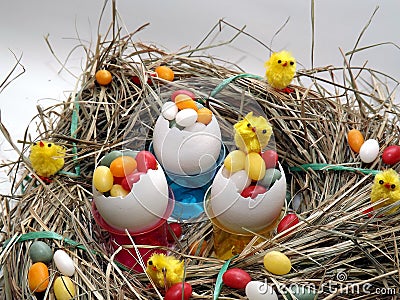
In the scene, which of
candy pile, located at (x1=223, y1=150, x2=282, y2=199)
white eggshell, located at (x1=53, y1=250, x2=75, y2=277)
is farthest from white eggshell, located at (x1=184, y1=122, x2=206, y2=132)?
white eggshell, located at (x1=53, y1=250, x2=75, y2=277)

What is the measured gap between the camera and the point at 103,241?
1.61 m

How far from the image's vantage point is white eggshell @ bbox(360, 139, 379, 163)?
5.44ft

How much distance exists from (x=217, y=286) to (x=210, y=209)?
0.22 m

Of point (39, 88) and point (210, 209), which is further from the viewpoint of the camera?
point (39, 88)

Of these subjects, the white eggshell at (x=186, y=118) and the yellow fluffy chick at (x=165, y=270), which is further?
the white eggshell at (x=186, y=118)

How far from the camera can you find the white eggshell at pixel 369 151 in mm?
1658

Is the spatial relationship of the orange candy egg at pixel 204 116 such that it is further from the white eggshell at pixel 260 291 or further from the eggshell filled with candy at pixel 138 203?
the white eggshell at pixel 260 291

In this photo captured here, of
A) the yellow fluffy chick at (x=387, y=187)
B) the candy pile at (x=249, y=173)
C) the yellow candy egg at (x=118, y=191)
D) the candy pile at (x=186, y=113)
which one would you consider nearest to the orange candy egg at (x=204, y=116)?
the candy pile at (x=186, y=113)

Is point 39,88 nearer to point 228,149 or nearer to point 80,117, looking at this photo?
point 80,117

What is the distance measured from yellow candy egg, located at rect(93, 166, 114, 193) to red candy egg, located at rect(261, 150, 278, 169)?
27 centimetres

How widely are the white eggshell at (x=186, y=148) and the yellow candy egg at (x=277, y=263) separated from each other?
286 millimetres

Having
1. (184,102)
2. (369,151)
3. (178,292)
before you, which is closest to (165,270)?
(178,292)

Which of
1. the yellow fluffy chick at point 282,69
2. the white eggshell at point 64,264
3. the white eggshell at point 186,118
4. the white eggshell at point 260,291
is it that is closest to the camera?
the white eggshell at point 260,291

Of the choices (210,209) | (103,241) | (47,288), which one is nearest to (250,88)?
(210,209)
